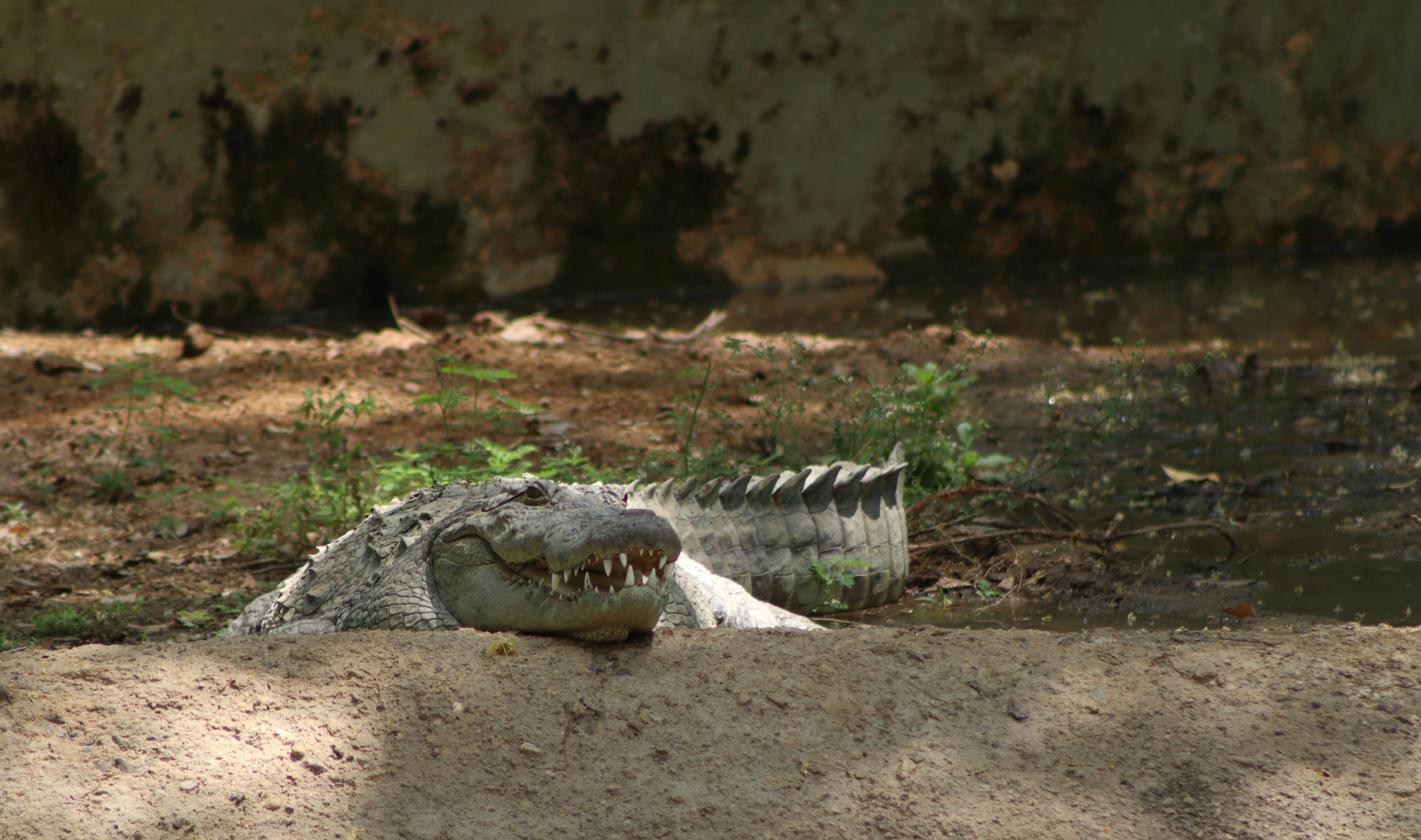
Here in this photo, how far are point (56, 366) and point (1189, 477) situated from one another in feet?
17.9

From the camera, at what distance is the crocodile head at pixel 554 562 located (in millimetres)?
2266

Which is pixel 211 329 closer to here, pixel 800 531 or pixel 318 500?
pixel 318 500

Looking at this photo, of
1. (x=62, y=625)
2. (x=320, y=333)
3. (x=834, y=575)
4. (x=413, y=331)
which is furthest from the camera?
(x=320, y=333)

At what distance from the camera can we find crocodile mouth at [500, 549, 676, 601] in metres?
2.28

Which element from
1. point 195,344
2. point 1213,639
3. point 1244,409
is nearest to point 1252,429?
point 1244,409

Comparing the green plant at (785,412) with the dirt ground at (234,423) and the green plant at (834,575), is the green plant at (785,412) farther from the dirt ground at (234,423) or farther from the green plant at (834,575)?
the green plant at (834,575)

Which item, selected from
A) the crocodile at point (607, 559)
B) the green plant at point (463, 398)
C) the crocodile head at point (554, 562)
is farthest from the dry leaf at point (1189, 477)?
the crocodile head at point (554, 562)

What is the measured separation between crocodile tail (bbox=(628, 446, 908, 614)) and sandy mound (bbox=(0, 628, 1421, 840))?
44.5 inches

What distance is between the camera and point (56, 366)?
6.09 metres

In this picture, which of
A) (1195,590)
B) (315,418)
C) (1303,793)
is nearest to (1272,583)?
(1195,590)

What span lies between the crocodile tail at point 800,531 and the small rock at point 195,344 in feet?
13.4

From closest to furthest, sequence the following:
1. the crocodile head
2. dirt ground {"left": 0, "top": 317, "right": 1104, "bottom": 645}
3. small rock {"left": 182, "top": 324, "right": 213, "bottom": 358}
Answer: the crocodile head < dirt ground {"left": 0, "top": 317, "right": 1104, "bottom": 645} < small rock {"left": 182, "top": 324, "right": 213, "bottom": 358}

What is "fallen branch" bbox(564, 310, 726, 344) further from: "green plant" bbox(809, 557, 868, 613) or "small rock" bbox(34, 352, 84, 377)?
"green plant" bbox(809, 557, 868, 613)

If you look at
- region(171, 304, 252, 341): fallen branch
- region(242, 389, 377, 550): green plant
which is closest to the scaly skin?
region(242, 389, 377, 550): green plant
